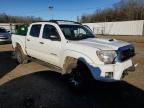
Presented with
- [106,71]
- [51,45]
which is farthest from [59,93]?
[51,45]

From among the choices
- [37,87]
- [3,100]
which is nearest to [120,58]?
[37,87]

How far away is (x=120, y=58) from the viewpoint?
18.7ft

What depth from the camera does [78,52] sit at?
5973 mm

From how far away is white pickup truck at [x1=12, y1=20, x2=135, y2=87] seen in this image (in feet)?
18.2

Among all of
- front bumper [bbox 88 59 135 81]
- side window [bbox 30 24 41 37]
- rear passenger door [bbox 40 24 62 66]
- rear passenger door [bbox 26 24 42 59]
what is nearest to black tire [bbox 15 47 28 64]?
rear passenger door [bbox 26 24 42 59]

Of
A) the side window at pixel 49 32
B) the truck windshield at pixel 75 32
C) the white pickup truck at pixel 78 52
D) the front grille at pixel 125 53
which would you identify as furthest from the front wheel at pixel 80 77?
the side window at pixel 49 32

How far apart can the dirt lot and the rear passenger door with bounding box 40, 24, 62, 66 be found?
2.33 feet

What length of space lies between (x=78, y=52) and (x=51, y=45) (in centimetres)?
138

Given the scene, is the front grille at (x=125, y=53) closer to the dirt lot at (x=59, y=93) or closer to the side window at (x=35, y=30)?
the dirt lot at (x=59, y=93)

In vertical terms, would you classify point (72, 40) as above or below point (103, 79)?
above

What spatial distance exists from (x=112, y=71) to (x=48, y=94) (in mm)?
1768

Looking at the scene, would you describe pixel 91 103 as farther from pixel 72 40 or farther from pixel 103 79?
pixel 72 40

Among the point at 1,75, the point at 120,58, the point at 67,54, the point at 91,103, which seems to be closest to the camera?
the point at 91,103

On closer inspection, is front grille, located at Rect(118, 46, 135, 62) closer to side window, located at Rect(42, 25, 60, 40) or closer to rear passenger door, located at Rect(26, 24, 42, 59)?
side window, located at Rect(42, 25, 60, 40)
